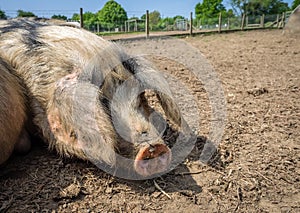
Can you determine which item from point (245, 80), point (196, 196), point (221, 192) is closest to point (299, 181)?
point (221, 192)

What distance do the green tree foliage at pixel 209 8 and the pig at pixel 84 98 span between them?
5643cm

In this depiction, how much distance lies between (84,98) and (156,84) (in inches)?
15.6

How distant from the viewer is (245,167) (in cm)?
164

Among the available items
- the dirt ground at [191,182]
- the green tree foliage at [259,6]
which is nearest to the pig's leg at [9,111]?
the dirt ground at [191,182]

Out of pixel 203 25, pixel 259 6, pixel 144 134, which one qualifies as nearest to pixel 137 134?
pixel 144 134

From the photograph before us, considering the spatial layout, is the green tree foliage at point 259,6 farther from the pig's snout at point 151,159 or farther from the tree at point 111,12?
the pig's snout at point 151,159

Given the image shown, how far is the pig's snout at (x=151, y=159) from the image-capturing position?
1.27m

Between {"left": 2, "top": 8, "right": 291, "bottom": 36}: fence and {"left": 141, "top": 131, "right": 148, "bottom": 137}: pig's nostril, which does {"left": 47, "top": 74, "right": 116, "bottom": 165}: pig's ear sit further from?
{"left": 2, "top": 8, "right": 291, "bottom": 36}: fence

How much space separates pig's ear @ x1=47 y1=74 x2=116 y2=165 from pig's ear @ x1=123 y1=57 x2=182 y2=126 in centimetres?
27

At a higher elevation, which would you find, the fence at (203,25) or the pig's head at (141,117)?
the fence at (203,25)

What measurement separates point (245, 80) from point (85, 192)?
101 inches

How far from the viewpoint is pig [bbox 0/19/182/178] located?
4.42 ft

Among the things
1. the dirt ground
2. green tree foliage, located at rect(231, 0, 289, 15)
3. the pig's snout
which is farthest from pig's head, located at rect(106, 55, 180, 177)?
green tree foliage, located at rect(231, 0, 289, 15)

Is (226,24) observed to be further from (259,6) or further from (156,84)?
(156,84)
